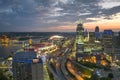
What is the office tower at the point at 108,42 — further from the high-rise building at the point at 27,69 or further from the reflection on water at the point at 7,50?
the high-rise building at the point at 27,69

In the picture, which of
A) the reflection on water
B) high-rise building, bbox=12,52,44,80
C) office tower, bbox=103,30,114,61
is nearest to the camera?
high-rise building, bbox=12,52,44,80

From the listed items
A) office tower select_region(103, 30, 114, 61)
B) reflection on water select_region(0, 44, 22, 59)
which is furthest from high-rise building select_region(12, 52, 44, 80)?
reflection on water select_region(0, 44, 22, 59)

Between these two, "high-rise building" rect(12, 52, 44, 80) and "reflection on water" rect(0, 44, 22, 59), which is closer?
"high-rise building" rect(12, 52, 44, 80)

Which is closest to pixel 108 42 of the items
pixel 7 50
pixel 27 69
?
pixel 7 50

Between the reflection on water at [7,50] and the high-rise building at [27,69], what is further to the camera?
the reflection on water at [7,50]

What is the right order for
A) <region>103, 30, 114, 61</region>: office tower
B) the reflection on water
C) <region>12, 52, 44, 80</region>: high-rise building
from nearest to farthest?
<region>12, 52, 44, 80</region>: high-rise building < <region>103, 30, 114, 61</region>: office tower < the reflection on water

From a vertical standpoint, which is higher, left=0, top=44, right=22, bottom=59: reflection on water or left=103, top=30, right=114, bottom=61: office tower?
left=103, top=30, right=114, bottom=61: office tower

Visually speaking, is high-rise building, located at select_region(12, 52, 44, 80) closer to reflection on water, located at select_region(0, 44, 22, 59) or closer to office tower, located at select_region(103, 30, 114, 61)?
office tower, located at select_region(103, 30, 114, 61)

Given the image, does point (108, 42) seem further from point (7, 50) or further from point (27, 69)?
point (27, 69)

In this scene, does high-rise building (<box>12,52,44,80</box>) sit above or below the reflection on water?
above

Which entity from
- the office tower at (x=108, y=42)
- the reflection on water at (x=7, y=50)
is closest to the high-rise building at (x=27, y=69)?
the office tower at (x=108, y=42)

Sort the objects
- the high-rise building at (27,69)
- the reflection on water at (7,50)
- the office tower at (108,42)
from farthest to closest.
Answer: the reflection on water at (7,50), the office tower at (108,42), the high-rise building at (27,69)

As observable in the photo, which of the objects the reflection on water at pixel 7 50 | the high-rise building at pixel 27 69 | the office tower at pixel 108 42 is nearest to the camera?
the high-rise building at pixel 27 69
